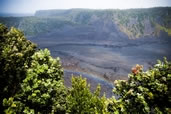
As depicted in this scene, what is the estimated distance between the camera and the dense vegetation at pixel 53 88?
9.52 metres

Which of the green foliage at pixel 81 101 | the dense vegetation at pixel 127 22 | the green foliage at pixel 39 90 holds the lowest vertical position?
the green foliage at pixel 81 101

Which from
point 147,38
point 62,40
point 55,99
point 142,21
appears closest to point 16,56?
point 55,99

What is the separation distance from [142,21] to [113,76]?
93584 millimetres

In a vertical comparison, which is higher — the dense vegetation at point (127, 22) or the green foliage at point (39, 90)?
the dense vegetation at point (127, 22)

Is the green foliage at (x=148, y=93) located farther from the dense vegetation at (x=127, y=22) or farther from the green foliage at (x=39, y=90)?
the dense vegetation at (x=127, y=22)

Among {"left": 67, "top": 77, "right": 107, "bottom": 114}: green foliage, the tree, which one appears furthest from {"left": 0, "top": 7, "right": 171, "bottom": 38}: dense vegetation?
the tree

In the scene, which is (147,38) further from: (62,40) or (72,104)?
(72,104)

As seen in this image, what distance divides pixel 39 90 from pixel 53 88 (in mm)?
1274

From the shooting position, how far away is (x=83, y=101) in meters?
16.7

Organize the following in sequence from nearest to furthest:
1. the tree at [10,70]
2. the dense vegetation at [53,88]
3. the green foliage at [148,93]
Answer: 1. the green foliage at [148,93]
2. the dense vegetation at [53,88]
3. the tree at [10,70]

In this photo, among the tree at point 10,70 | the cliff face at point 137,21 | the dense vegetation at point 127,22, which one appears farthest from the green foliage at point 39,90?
the dense vegetation at point 127,22

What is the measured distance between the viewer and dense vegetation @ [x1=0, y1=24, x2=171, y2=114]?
952 centimetres

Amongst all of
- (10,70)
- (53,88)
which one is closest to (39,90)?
(53,88)

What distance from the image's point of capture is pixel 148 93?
943 centimetres
